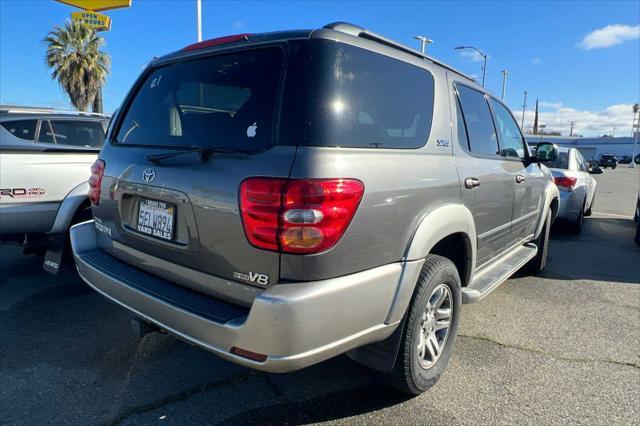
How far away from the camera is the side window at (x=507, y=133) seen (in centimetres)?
395

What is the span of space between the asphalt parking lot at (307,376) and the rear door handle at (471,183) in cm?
127

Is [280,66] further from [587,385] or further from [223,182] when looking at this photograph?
[587,385]

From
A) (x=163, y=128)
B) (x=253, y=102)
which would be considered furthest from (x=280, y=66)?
(x=163, y=128)

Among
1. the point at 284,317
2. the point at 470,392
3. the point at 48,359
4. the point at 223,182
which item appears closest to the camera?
the point at 284,317

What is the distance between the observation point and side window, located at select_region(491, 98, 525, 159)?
13.0 feet

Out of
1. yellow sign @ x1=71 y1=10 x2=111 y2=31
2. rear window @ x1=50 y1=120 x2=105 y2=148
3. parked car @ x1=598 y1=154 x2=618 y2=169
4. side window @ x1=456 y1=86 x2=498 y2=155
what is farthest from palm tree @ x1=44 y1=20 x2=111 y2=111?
parked car @ x1=598 y1=154 x2=618 y2=169

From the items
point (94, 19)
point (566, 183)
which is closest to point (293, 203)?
point (566, 183)

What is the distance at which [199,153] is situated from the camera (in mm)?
2199

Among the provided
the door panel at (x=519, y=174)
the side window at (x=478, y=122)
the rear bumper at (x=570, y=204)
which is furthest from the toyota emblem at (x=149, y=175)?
the rear bumper at (x=570, y=204)

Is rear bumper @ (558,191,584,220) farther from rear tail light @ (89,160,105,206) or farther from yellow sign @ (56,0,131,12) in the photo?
yellow sign @ (56,0,131,12)

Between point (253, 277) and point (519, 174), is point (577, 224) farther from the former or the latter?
point (253, 277)

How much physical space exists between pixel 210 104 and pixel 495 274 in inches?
102

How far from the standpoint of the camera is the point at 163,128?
8.68ft

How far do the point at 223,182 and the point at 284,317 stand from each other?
0.68 m
